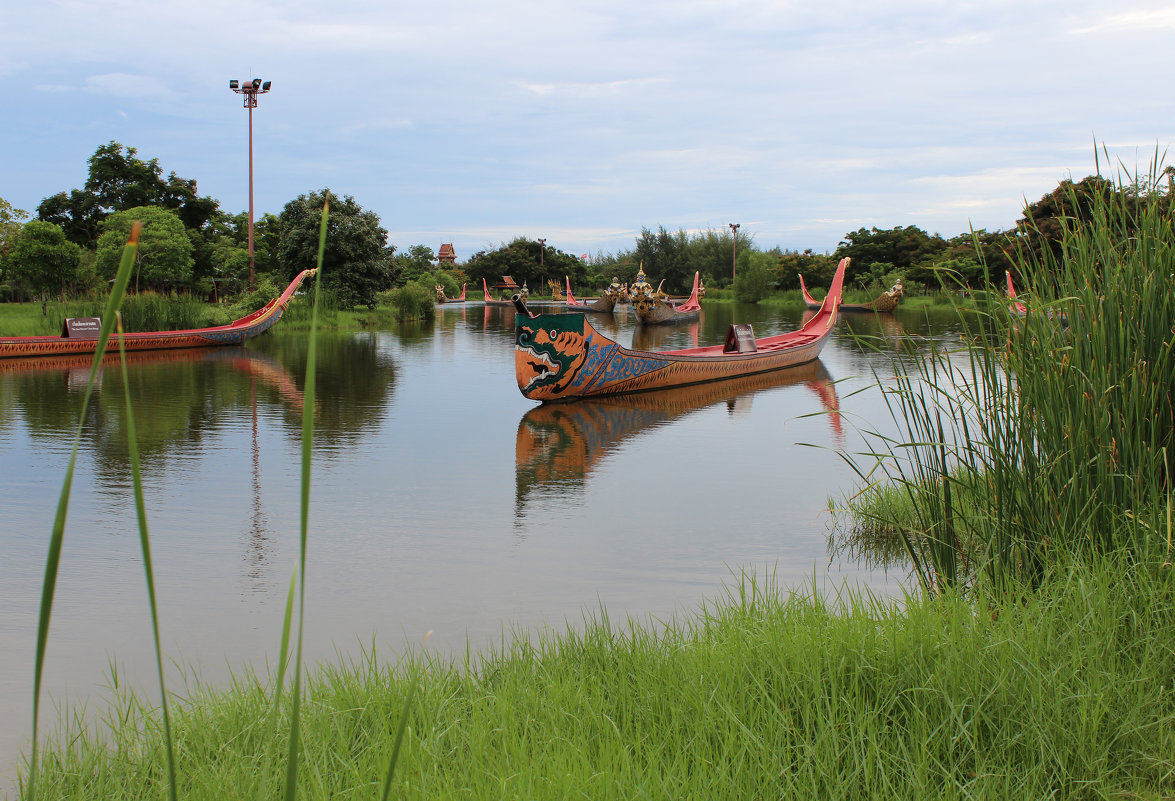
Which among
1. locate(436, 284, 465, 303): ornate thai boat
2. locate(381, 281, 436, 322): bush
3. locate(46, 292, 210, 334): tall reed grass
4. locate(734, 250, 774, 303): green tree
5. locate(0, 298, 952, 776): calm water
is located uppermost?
locate(734, 250, 774, 303): green tree

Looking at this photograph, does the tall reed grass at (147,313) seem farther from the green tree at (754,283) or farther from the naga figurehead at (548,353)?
the green tree at (754,283)

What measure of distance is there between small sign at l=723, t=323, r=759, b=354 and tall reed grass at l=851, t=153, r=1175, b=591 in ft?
28.7

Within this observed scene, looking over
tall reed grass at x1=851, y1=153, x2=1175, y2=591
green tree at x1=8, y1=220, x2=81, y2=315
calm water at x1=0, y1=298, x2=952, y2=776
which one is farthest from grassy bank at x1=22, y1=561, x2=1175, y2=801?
green tree at x1=8, y1=220, x2=81, y2=315

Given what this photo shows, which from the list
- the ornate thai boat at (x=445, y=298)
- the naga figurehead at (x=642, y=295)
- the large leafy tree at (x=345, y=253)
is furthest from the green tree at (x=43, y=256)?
the ornate thai boat at (x=445, y=298)

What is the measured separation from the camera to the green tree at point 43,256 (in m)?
21.5

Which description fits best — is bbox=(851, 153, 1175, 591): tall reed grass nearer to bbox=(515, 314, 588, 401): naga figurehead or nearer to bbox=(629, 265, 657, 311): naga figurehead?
bbox=(515, 314, 588, 401): naga figurehead

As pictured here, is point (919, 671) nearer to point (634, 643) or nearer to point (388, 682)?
point (634, 643)

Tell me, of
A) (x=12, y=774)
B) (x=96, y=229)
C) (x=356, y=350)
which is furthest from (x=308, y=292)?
(x=12, y=774)

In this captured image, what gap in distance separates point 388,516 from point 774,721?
127 inches

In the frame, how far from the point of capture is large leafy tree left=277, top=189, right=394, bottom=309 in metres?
22.3

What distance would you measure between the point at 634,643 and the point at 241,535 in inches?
104

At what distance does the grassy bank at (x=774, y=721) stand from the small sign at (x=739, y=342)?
931 centimetres

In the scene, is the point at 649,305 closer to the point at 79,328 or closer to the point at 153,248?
the point at 153,248

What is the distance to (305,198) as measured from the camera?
24609 millimetres
